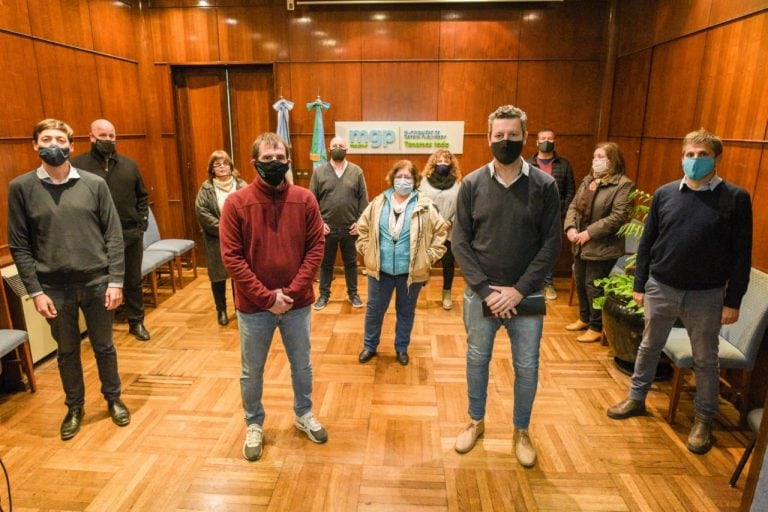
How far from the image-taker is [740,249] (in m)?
2.37

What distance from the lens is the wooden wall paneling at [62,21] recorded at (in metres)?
3.87

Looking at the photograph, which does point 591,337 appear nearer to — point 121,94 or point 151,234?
point 151,234

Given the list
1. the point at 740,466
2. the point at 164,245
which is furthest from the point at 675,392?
the point at 164,245

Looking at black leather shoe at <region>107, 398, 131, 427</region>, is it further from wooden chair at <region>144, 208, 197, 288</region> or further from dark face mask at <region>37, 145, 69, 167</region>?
wooden chair at <region>144, 208, 197, 288</region>

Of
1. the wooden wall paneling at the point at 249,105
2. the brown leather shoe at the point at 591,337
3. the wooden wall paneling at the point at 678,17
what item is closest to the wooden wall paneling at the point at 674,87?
the wooden wall paneling at the point at 678,17

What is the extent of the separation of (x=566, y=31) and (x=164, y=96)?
4438 millimetres

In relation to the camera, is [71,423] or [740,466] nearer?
[740,466]

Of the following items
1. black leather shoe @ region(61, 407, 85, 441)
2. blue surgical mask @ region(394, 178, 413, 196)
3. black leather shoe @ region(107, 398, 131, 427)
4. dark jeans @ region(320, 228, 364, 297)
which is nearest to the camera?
black leather shoe @ region(61, 407, 85, 441)

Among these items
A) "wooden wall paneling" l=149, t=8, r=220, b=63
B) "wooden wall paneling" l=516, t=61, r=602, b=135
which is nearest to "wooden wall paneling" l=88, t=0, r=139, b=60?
"wooden wall paneling" l=149, t=8, r=220, b=63

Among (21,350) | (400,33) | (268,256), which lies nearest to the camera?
(268,256)

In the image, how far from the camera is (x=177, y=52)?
17.8 feet

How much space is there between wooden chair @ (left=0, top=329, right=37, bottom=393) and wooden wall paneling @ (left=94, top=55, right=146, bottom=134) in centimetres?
255

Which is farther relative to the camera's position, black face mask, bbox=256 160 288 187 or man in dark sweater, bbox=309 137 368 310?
man in dark sweater, bbox=309 137 368 310

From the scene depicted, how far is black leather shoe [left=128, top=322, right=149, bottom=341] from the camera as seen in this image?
400 cm
